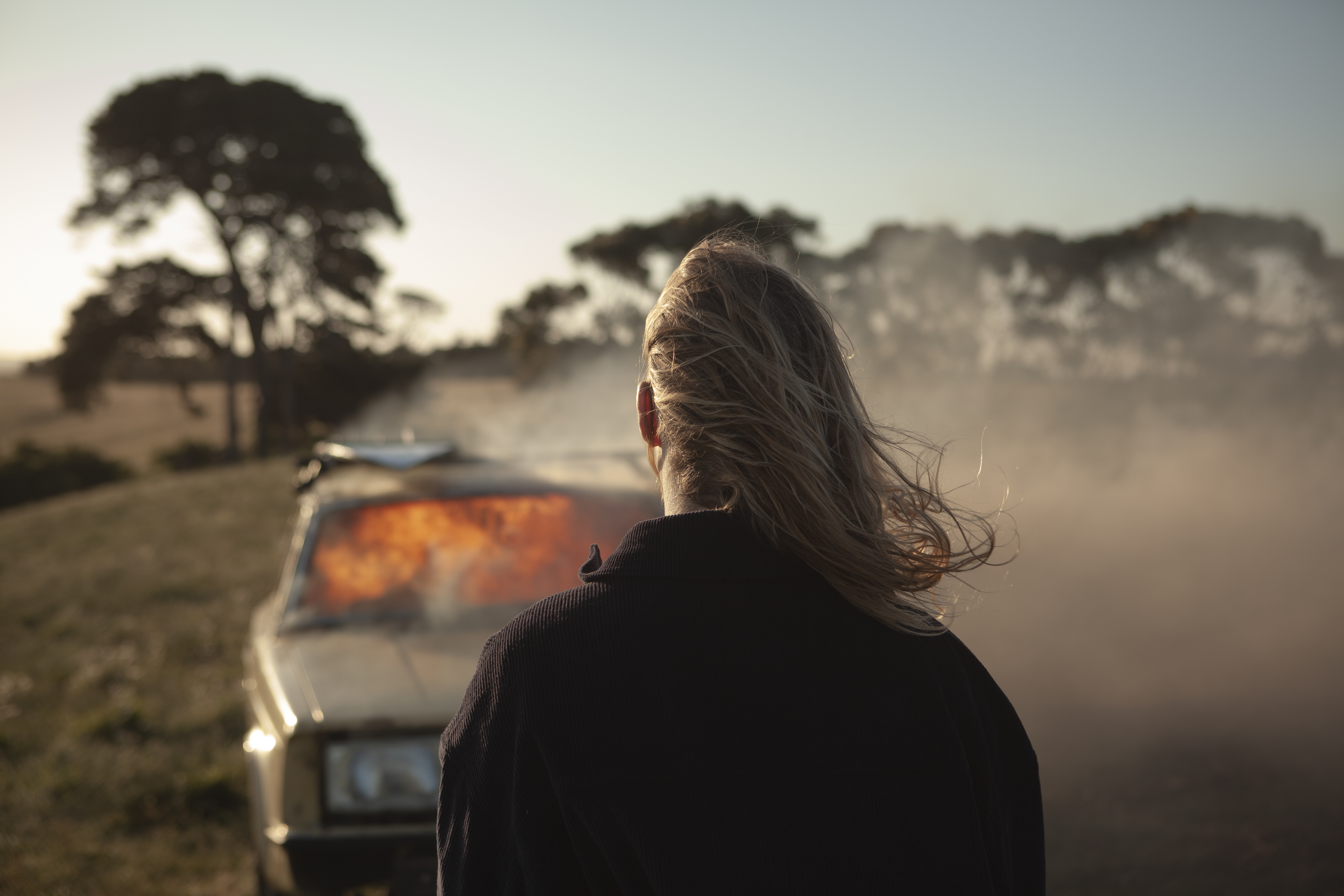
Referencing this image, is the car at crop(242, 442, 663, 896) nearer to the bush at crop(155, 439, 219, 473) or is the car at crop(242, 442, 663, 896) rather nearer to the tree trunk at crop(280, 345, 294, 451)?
the tree trunk at crop(280, 345, 294, 451)

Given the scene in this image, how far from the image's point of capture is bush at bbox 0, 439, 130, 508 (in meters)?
24.1

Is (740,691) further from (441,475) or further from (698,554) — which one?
(441,475)

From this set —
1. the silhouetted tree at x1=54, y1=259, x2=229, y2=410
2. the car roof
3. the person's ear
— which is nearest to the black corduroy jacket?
the person's ear

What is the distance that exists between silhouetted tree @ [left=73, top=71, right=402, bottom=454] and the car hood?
2624 centimetres

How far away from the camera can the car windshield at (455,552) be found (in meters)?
3.59

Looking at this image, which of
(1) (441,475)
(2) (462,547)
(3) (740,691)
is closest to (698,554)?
(3) (740,691)

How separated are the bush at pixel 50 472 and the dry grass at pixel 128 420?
2.17ft

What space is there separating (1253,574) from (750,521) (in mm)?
10221

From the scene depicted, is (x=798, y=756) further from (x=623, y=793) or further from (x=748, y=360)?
(x=748, y=360)

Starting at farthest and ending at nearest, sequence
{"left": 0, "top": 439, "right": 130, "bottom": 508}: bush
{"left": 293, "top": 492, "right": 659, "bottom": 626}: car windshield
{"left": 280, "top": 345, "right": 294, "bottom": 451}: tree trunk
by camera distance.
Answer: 1. {"left": 280, "top": 345, "right": 294, "bottom": 451}: tree trunk
2. {"left": 0, "top": 439, "right": 130, "bottom": 508}: bush
3. {"left": 293, "top": 492, "right": 659, "bottom": 626}: car windshield

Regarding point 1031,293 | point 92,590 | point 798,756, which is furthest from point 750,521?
point 1031,293

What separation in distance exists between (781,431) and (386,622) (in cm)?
285

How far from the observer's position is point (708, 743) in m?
0.98

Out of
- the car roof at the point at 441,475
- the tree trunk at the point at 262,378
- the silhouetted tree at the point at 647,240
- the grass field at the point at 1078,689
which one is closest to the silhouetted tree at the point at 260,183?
the tree trunk at the point at 262,378
